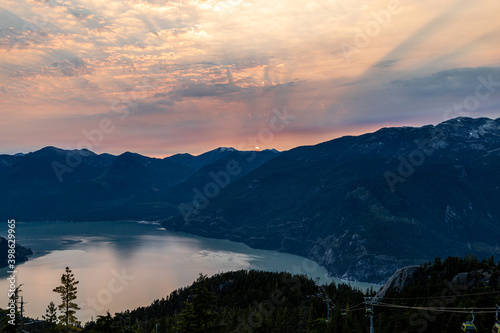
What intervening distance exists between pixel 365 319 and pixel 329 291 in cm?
6392

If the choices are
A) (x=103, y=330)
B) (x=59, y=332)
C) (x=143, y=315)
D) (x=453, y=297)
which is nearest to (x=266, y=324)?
(x=453, y=297)

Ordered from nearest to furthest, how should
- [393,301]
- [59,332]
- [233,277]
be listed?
1. [59,332]
2. [393,301]
3. [233,277]

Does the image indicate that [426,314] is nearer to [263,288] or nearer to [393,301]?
[393,301]

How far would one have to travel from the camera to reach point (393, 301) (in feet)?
319

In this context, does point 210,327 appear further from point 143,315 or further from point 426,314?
point 143,315

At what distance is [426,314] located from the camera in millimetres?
74125

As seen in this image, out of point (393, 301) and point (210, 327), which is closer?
point (210, 327)

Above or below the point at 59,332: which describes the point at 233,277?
below

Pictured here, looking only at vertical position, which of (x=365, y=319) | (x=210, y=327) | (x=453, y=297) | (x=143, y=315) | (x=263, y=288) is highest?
(x=210, y=327)

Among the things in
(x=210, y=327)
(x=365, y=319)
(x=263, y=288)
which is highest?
(x=210, y=327)

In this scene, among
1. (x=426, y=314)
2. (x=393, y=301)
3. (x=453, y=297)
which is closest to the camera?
(x=426, y=314)

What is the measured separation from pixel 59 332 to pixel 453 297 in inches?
3299

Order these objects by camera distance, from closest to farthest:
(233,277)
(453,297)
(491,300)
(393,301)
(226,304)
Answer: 1. (491,300)
2. (453,297)
3. (393,301)
4. (226,304)
5. (233,277)

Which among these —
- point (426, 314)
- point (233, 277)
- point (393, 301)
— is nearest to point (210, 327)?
point (426, 314)
